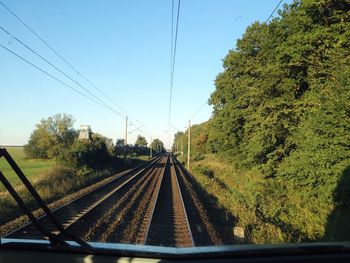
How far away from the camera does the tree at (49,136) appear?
85.5 metres

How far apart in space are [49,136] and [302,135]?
2983 inches

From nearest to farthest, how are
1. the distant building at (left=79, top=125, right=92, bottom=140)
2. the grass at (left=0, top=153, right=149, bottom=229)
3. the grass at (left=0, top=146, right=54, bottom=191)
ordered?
the grass at (left=0, top=153, right=149, bottom=229) < the grass at (left=0, top=146, right=54, bottom=191) < the distant building at (left=79, top=125, right=92, bottom=140)

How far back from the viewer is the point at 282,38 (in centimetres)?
2681

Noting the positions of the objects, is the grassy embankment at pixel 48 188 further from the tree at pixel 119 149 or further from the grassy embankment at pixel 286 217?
the tree at pixel 119 149

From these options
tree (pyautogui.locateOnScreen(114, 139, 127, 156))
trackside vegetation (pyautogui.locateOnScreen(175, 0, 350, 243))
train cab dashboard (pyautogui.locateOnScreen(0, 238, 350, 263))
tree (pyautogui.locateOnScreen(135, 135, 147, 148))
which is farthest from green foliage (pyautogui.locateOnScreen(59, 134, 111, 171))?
tree (pyautogui.locateOnScreen(135, 135, 147, 148))

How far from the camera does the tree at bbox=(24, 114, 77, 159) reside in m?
85.5

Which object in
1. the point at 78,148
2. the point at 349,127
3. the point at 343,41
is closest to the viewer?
the point at 349,127

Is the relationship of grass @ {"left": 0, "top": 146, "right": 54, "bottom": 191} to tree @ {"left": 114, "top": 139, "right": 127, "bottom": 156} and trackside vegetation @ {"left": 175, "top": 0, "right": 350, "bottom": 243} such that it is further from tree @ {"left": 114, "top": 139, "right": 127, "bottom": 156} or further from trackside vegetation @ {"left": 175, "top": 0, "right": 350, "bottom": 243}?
tree @ {"left": 114, "top": 139, "right": 127, "bottom": 156}

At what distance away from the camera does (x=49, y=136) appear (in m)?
87.7

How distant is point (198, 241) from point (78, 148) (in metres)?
31.3

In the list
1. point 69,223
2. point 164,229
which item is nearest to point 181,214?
point 164,229

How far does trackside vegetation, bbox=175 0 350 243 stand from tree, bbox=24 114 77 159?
6143 cm

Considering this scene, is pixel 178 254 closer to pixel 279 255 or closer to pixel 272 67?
pixel 279 255

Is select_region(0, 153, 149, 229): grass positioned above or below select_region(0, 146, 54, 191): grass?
below
